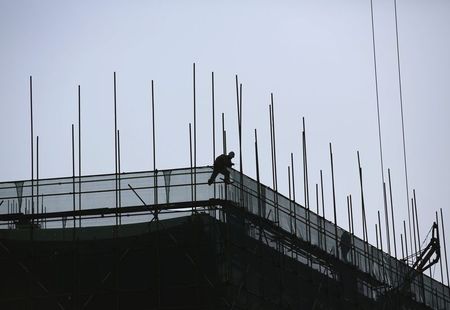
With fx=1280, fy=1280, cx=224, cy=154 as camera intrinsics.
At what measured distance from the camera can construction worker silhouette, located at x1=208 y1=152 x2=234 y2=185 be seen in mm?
34219

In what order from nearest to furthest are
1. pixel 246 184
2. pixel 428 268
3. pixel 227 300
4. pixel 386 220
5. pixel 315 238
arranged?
pixel 227 300 < pixel 246 184 < pixel 315 238 < pixel 386 220 < pixel 428 268

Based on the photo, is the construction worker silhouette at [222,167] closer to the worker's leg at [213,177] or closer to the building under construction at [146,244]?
the worker's leg at [213,177]

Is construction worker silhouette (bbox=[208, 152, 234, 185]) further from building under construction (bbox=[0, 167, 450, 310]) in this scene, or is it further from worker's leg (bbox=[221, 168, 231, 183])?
building under construction (bbox=[0, 167, 450, 310])

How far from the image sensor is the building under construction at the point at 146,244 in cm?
3366

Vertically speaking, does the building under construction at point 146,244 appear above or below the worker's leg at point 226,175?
below

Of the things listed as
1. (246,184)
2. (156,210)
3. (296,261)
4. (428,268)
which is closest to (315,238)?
(296,261)

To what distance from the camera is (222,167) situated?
34.2 metres

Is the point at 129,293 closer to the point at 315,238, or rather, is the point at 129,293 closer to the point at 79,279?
the point at 79,279

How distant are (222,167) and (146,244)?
9.48 ft

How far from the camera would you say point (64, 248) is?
34.6 m

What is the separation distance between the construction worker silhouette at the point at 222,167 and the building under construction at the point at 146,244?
0.27 metres

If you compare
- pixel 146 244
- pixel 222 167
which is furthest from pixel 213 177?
pixel 146 244

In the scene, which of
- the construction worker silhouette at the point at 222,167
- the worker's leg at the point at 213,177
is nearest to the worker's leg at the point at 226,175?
the construction worker silhouette at the point at 222,167

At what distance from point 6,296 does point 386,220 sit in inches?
594
